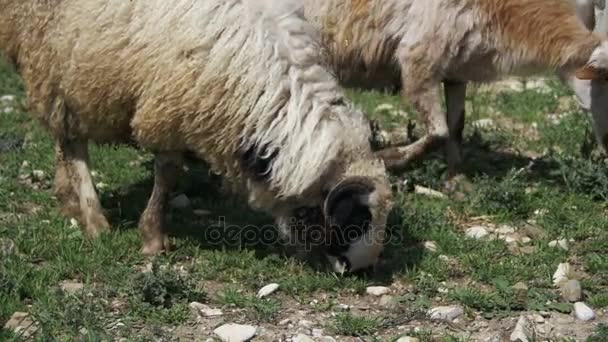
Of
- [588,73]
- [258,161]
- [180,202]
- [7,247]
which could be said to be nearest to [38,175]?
[180,202]

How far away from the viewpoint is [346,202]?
17.4 ft

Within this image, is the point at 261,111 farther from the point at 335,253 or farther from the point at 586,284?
the point at 586,284

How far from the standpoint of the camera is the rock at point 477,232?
6.18 metres

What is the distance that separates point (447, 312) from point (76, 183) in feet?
8.16

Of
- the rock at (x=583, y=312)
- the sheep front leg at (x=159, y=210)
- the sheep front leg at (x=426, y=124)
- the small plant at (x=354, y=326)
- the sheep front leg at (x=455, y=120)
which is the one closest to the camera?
the small plant at (x=354, y=326)

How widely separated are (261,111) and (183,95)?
412 millimetres

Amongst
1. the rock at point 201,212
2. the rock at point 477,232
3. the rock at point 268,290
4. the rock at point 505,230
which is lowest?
the rock at point 505,230

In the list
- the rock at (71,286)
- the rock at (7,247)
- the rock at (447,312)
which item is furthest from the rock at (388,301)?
the rock at (7,247)

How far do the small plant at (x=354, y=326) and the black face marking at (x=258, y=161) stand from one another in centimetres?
86

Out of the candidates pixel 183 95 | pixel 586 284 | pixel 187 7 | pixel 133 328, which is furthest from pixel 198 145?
pixel 586 284

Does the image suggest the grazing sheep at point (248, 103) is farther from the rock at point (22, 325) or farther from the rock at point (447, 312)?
the rock at point (22, 325)

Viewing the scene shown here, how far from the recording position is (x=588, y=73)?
6371 mm

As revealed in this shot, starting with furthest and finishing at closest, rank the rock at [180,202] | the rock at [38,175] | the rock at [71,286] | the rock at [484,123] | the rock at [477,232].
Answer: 1. the rock at [484,123]
2. the rock at [38,175]
3. the rock at [180,202]
4. the rock at [477,232]
5. the rock at [71,286]

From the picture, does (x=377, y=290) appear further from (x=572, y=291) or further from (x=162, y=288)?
(x=162, y=288)
